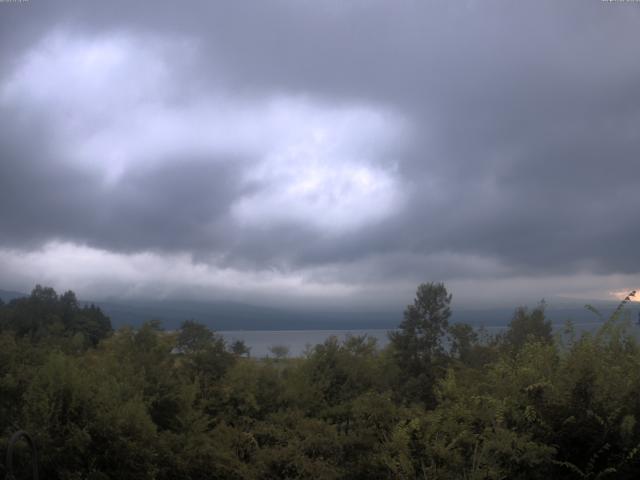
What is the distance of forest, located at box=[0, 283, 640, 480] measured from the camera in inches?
269

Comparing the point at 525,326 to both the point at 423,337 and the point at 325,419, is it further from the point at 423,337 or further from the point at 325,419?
the point at 325,419

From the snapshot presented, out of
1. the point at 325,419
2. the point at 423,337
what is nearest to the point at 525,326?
the point at 423,337

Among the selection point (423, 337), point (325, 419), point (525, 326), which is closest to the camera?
point (325, 419)

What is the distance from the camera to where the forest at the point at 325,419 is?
22.4 ft

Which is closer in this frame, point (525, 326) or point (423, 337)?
point (525, 326)

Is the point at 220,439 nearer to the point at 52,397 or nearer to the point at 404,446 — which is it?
the point at 52,397

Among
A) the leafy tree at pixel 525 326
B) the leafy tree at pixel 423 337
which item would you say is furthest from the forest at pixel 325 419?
the leafy tree at pixel 423 337

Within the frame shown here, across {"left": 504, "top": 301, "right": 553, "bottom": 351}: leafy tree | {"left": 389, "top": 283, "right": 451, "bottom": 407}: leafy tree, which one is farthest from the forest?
{"left": 389, "top": 283, "right": 451, "bottom": 407}: leafy tree

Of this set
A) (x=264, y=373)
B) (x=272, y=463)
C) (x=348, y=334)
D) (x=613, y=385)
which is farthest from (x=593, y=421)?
(x=348, y=334)

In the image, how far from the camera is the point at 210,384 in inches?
551

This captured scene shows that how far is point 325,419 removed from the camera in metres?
12.8

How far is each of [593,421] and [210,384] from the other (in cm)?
904

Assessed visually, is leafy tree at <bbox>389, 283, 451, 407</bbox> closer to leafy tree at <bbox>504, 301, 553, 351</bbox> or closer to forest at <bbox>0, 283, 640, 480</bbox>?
leafy tree at <bbox>504, 301, 553, 351</bbox>

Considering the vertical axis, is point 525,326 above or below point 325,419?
above
